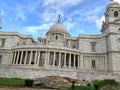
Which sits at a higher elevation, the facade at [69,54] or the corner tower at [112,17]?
the corner tower at [112,17]

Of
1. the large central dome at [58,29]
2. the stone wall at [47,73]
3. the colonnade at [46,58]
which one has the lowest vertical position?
the stone wall at [47,73]

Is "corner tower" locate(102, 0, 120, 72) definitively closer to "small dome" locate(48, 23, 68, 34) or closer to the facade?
the facade

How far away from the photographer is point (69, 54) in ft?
169

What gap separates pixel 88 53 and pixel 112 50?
8.80 metres

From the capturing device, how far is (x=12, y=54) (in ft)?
179

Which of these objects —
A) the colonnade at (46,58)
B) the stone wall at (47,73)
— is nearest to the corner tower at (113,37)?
the stone wall at (47,73)

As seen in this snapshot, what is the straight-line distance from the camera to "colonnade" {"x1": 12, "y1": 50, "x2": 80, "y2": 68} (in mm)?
48688

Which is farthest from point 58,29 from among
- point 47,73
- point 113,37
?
point 47,73

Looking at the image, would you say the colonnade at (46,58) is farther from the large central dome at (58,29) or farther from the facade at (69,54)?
the large central dome at (58,29)

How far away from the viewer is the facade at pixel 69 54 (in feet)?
133

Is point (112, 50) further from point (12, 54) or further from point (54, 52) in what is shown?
point (12, 54)

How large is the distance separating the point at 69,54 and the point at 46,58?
7901 millimetres

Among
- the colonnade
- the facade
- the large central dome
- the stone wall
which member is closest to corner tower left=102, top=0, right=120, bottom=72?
the facade

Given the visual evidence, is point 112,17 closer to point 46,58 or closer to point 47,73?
point 46,58
